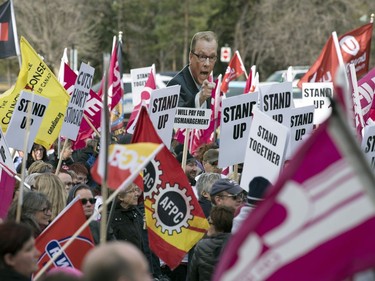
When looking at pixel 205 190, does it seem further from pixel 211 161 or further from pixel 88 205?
pixel 211 161

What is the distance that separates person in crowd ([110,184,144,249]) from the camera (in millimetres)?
9141

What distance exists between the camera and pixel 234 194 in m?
8.77

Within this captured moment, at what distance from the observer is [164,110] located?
35.7ft

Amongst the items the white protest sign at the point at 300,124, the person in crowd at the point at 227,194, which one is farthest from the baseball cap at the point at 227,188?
the white protest sign at the point at 300,124

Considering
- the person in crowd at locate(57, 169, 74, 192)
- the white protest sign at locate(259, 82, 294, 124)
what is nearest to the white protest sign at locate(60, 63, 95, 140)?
the person in crowd at locate(57, 169, 74, 192)

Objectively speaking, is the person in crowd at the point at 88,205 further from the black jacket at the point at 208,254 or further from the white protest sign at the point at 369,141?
the white protest sign at the point at 369,141

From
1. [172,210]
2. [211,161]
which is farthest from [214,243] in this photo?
[211,161]

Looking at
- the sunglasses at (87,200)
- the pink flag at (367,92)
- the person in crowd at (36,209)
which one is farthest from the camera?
the pink flag at (367,92)

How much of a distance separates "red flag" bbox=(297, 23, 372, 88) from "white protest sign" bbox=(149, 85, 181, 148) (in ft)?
17.2

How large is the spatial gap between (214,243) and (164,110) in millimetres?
3362

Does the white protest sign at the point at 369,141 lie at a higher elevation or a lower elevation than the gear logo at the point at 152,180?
higher

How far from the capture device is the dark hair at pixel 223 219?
7.68 meters

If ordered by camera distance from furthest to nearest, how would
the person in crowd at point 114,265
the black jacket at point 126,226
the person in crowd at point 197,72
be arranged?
the person in crowd at point 197,72, the black jacket at point 126,226, the person in crowd at point 114,265

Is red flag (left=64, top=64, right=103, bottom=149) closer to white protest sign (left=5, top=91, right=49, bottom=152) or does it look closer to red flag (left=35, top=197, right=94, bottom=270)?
white protest sign (left=5, top=91, right=49, bottom=152)
